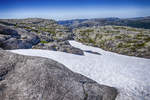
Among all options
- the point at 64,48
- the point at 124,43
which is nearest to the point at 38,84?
the point at 64,48

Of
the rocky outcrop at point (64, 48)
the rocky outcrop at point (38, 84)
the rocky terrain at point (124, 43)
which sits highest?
the rocky outcrop at point (38, 84)

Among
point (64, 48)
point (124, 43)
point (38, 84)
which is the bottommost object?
point (124, 43)

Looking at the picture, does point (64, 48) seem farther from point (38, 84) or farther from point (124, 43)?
point (124, 43)

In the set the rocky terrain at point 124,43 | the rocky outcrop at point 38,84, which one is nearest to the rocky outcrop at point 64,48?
the rocky outcrop at point 38,84

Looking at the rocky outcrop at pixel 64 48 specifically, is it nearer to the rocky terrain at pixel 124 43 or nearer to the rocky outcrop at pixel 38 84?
the rocky outcrop at pixel 38 84

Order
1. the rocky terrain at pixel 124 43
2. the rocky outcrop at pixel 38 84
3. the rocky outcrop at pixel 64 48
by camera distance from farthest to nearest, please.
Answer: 1. the rocky terrain at pixel 124 43
2. the rocky outcrop at pixel 64 48
3. the rocky outcrop at pixel 38 84

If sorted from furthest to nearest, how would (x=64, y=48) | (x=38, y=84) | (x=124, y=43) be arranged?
(x=124, y=43), (x=64, y=48), (x=38, y=84)

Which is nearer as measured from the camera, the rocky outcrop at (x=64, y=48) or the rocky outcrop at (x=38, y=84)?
the rocky outcrop at (x=38, y=84)

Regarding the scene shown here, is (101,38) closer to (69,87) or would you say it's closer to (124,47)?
(124,47)

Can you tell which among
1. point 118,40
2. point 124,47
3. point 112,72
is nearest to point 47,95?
point 112,72
